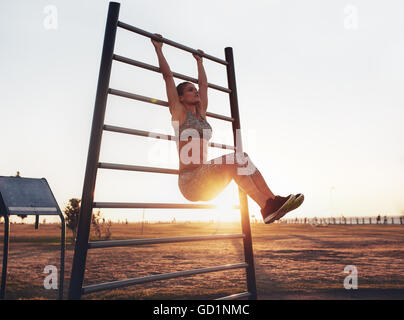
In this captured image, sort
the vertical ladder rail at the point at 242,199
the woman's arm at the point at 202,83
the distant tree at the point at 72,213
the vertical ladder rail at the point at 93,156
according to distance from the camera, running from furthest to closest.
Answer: the distant tree at the point at 72,213 < the woman's arm at the point at 202,83 < the vertical ladder rail at the point at 242,199 < the vertical ladder rail at the point at 93,156

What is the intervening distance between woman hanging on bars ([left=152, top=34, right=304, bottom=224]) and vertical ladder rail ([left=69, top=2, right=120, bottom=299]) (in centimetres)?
46

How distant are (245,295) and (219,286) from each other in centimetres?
291

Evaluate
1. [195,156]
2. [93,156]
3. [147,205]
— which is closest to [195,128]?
[195,156]

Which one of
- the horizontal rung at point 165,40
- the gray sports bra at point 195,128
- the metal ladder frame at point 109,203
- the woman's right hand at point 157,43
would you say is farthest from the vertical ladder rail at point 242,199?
the woman's right hand at point 157,43

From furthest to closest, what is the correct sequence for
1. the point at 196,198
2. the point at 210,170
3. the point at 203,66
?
the point at 203,66
the point at 196,198
the point at 210,170

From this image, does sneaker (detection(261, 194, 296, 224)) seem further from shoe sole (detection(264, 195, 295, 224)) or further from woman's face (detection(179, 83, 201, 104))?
woman's face (detection(179, 83, 201, 104))

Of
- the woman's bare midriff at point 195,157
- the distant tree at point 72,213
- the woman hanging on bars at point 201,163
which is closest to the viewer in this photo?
the woman hanging on bars at point 201,163

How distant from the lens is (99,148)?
2047 millimetres

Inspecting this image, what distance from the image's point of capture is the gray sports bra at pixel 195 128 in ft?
8.26

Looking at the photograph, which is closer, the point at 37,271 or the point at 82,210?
the point at 82,210

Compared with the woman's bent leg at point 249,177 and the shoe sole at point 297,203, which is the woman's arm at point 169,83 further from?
the shoe sole at point 297,203

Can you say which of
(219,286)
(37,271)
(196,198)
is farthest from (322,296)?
(37,271)

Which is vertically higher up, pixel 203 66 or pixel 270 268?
pixel 203 66
